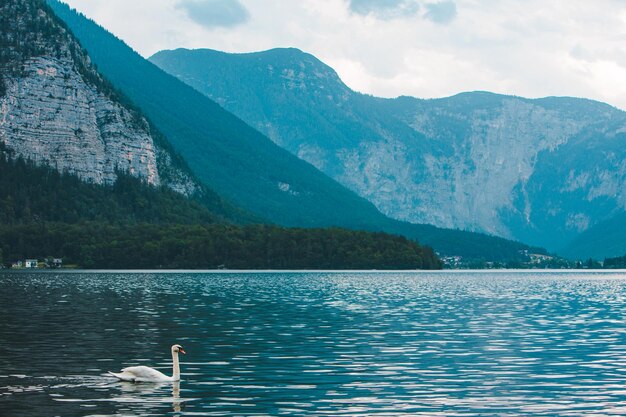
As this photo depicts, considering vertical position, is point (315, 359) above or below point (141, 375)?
below

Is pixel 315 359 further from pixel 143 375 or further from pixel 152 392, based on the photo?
pixel 152 392

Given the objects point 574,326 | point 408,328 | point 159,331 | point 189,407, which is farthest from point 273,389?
point 574,326

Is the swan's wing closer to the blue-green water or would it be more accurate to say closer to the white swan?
the white swan

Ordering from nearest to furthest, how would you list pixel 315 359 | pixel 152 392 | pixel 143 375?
pixel 152 392 < pixel 143 375 < pixel 315 359

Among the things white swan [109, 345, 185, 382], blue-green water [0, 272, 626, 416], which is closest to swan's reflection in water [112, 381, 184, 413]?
blue-green water [0, 272, 626, 416]

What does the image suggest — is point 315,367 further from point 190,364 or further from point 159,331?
point 159,331

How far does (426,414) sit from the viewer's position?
133 ft

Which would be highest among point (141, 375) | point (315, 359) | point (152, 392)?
point (141, 375)

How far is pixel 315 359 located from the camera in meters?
58.6

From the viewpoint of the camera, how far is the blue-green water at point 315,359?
141ft

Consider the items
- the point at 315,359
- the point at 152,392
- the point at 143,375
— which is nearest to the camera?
the point at 152,392

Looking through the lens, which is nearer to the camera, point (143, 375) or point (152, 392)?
point (152, 392)

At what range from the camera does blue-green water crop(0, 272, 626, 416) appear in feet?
141

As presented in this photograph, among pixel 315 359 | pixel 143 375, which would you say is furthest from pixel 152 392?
pixel 315 359
